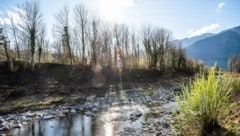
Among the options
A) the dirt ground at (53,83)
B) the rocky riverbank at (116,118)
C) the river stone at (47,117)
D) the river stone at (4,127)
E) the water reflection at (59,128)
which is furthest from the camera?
the dirt ground at (53,83)

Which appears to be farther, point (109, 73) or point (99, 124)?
point (109, 73)

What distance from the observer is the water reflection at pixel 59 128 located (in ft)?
38.6

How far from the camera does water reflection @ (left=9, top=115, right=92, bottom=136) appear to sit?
38.6 feet

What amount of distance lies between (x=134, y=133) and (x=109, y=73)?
25.5m

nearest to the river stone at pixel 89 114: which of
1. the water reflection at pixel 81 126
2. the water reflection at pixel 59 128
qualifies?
the water reflection at pixel 81 126

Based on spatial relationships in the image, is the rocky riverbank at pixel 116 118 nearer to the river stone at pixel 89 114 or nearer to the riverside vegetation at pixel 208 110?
the river stone at pixel 89 114

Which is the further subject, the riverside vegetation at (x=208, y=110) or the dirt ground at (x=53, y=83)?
the dirt ground at (x=53, y=83)

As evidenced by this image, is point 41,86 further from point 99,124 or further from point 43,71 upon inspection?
point 99,124

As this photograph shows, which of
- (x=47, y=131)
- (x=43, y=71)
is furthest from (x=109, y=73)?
(x=47, y=131)

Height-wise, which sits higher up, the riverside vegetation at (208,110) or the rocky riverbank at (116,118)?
the riverside vegetation at (208,110)

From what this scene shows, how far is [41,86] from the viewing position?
2625cm

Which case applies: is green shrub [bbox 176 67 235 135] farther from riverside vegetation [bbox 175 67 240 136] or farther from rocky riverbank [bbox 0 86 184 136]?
rocky riverbank [bbox 0 86 184 136]

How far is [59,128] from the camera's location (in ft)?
41.6

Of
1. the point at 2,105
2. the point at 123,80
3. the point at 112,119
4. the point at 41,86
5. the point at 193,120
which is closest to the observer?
the point at 193,120
